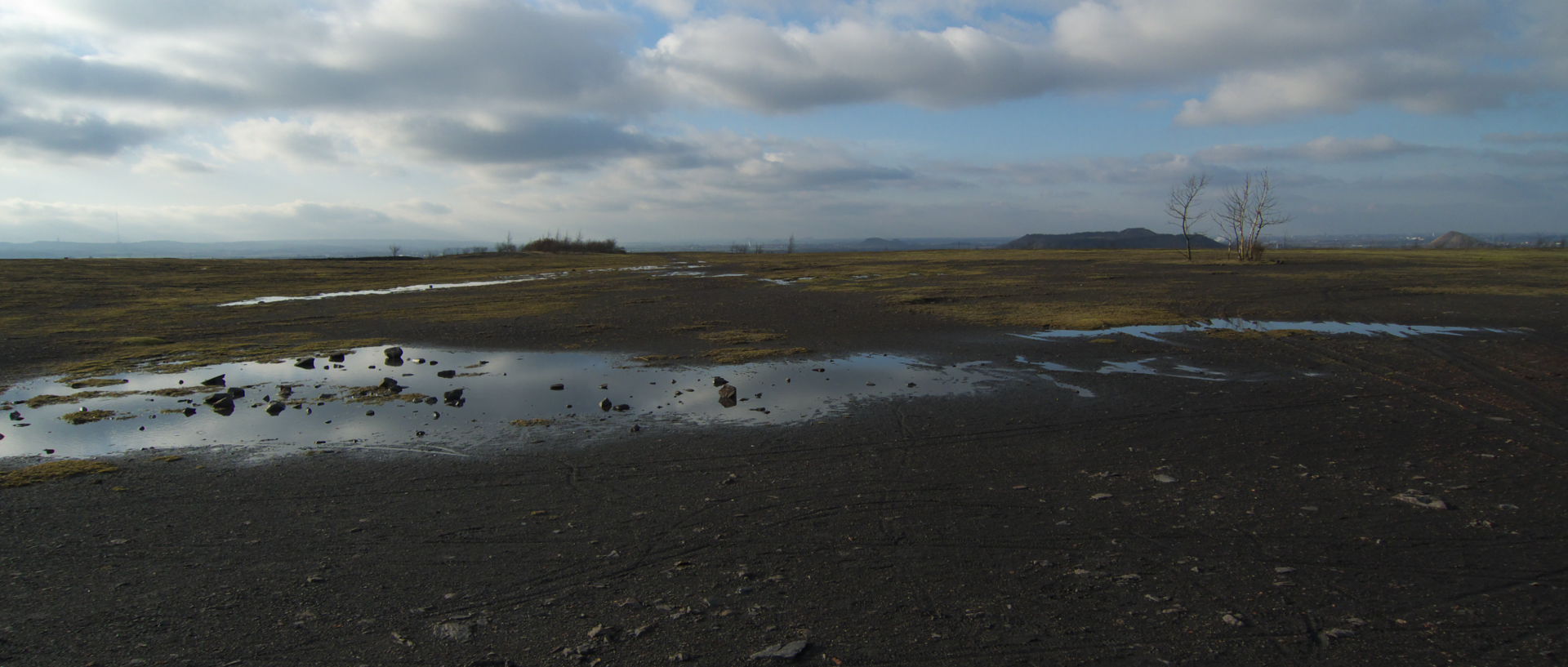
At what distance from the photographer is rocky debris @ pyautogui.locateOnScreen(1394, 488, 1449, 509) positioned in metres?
6.81

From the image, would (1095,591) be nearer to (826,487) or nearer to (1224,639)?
(1224,639)

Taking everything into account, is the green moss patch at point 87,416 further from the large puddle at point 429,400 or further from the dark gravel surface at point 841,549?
the dark gravel surface at point 841,549

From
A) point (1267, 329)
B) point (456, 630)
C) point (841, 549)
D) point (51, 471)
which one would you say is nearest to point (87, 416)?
point (51, 471)

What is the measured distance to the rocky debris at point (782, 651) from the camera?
14.9 feet

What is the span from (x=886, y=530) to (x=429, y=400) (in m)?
8.60

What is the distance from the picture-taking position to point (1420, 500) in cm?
696

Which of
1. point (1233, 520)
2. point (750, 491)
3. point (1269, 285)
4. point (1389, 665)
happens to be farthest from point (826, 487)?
point (1269, 285)

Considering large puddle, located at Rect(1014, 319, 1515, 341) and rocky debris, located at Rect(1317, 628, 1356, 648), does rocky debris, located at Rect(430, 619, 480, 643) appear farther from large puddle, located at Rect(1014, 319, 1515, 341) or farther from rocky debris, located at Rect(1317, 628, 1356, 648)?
large puddle, located at Rect(1014, 319, 1515, 341)

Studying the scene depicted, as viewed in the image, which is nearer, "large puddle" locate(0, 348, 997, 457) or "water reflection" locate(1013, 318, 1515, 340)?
"large puddle" locate(0, 348, 997, 457)

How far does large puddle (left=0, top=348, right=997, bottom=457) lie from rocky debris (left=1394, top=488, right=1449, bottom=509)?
6.08 meters

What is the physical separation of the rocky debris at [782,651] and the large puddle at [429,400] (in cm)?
595

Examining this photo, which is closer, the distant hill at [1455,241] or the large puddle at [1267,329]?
the large puddle at [1267,329]

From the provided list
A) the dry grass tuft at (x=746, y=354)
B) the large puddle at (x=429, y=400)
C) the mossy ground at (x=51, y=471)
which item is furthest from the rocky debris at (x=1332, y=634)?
the dry grass tuft at (x=746, y=354)

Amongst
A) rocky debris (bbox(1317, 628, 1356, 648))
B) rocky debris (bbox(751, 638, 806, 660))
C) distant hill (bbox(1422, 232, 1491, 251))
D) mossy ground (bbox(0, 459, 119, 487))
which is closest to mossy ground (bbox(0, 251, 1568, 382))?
mossy ground (bbox(0, 459, 119, 487))
